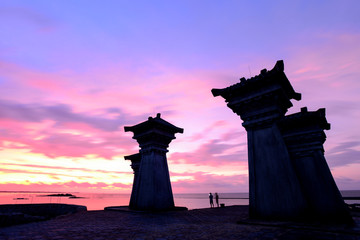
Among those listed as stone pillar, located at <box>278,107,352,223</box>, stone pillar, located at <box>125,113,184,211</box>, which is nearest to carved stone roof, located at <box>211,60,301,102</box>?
stone pillar, located at <box>278,107,352,223</box>

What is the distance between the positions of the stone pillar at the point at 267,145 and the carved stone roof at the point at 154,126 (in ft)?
23.7

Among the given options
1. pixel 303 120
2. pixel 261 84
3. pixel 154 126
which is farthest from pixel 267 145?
pixel 154 126

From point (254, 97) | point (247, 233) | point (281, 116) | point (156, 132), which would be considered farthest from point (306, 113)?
point (156, 132)

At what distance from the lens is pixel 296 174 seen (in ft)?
33.0

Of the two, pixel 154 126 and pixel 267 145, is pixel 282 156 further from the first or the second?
pixel 154 126

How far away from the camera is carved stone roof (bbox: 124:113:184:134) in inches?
682

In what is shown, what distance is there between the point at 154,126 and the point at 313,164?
11.6m

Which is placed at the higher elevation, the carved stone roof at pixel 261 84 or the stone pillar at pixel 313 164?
the carved stone roof at pixel 261 84

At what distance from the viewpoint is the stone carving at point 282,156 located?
9289 millimetres

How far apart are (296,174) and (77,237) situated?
9.96 meters

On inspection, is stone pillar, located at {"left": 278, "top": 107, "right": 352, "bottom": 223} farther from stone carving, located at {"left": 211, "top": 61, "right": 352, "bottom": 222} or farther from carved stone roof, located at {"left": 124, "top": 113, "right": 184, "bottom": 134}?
carved stone roof, located at {"left": 124, "top": 113, "right": 184, "bottom": 134}

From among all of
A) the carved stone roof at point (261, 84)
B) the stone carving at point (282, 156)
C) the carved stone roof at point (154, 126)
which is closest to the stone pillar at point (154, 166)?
→ the carved stone roof at point (154, 126)

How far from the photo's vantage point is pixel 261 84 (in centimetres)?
1075

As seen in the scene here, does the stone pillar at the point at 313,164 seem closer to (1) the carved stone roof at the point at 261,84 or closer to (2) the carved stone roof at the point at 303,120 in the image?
(2) the carved stone roof at the point at 303,120
